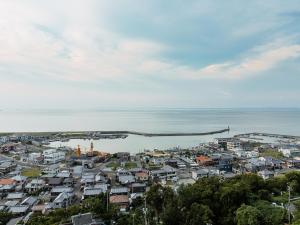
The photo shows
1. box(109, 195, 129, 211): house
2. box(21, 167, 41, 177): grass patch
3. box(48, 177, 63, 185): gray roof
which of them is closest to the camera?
box(109, 195, 129, 211): house

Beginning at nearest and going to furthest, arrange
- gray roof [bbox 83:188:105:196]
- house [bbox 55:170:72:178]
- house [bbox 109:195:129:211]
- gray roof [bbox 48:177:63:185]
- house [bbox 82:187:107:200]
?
1. house [bbox 109:195:129:211]
2. house [bbox 82:187:107:200]
3. gray roof [bbox 83:188:105:196]
4. gray roof [bbox 48:177:63:185]
5. house [bbox 55:170:72:178]

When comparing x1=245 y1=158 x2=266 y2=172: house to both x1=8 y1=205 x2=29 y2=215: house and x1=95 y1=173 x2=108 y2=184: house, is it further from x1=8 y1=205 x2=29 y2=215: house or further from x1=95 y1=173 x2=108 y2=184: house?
x1=8 y1=205 x2=29 y2=215: house

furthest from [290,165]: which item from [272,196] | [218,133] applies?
[218,133]

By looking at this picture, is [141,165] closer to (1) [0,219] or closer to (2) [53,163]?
(2) [53,163]

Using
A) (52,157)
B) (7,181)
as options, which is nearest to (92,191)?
(7,181)

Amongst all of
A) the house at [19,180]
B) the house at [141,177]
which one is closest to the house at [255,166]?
the house at [141,177]

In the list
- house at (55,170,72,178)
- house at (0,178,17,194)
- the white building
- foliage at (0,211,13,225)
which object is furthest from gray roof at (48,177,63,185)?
the white building

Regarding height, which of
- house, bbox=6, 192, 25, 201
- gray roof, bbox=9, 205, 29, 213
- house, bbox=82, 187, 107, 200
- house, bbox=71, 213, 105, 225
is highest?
house, bbox=71, 213, 105, 225

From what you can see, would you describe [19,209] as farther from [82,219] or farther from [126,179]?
[126,179]
